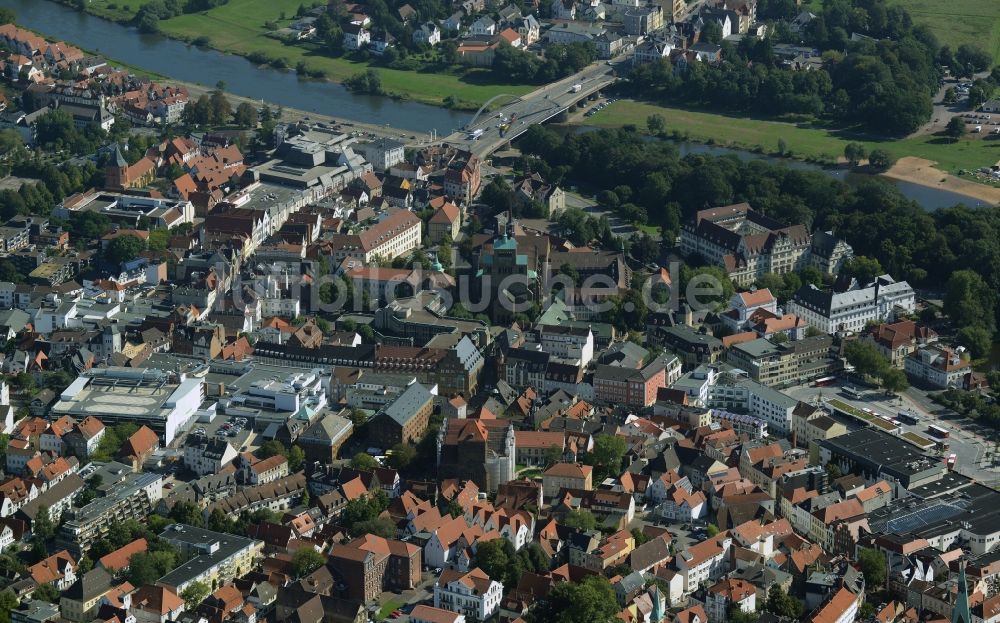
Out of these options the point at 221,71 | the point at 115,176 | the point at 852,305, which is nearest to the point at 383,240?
the point at 115,176

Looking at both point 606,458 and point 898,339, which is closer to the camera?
point 606,458

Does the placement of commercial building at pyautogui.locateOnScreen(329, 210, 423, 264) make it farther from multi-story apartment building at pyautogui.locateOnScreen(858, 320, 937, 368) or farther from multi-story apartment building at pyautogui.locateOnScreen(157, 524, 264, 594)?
multi-story apartment building at pyautogui.locateOnScreen(157, 524, 264, 594)

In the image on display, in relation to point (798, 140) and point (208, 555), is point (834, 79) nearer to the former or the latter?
point (798, 140)

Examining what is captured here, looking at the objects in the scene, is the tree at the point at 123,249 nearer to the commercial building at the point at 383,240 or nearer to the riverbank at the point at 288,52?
the commercial building at the point at 383,240

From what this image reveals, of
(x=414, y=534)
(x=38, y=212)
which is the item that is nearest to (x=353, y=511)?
(x=414, y=534)

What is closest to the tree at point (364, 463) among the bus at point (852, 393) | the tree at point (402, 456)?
the tree at point (402, 456)

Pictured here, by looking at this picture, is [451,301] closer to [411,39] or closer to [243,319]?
[243,319]
